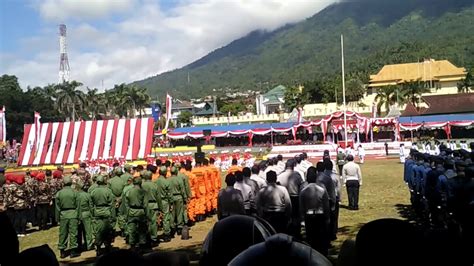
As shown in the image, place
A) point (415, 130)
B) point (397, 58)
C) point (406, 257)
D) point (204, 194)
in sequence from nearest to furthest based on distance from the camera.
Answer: point (406, 257) < point (204, 194) < point (415, 130) < point (397, 58)

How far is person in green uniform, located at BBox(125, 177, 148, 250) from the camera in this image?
12.0 m

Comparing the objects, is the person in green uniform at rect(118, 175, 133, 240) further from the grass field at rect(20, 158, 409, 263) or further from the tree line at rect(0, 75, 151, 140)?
the tree line at rect(0, 75, 151, 140)

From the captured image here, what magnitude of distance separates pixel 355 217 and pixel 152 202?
5686 mm

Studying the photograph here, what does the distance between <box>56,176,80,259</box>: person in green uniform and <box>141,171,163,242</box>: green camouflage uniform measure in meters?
1.58

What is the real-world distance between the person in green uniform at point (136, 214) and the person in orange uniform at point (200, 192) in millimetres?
3157

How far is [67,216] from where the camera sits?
39.4ft

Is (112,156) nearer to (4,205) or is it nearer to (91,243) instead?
(4,205)

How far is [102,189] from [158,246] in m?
1.94

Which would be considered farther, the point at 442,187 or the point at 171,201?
the point at 171,201

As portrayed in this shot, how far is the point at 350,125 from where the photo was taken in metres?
46.0

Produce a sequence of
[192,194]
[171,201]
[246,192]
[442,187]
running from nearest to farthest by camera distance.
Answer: [442,187] → [246,192] → [171,201] → [192,194]

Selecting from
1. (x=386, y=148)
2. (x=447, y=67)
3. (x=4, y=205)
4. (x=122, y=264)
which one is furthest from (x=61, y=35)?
(x=122, y=264)

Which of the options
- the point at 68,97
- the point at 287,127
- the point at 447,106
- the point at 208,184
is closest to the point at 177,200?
the point at 208,184

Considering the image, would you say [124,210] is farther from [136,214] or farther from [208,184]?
[208,184]
